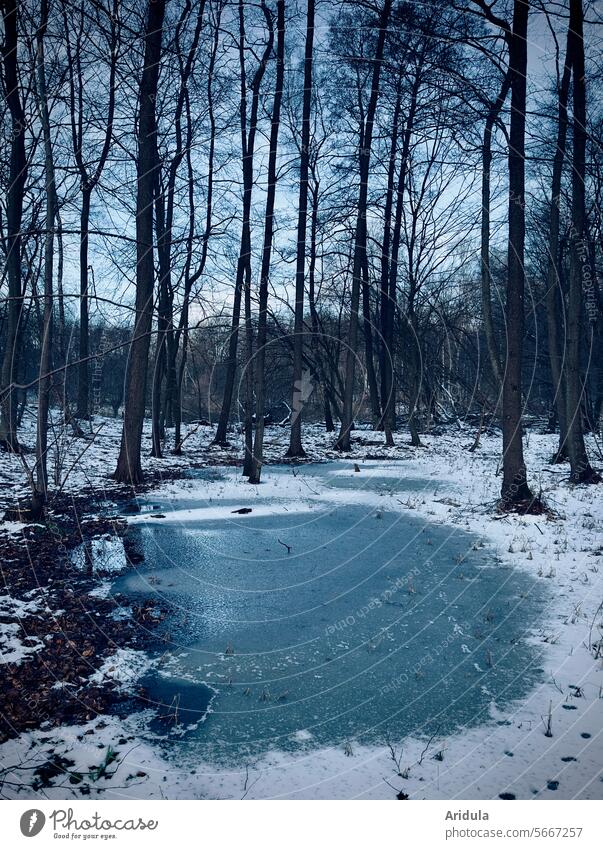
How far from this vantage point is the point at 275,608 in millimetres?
6301

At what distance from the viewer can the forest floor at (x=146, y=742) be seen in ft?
10.6

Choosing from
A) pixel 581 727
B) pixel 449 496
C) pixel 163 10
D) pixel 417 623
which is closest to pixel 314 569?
pixel 417 623

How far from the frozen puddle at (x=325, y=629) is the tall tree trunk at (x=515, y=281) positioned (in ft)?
5.80

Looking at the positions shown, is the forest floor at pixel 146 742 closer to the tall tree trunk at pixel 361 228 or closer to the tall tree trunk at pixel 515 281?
the tall tree trunk at pixel 515 281

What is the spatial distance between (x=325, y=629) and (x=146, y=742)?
2372 millimetres

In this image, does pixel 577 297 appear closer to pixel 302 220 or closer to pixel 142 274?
pixel 302 220

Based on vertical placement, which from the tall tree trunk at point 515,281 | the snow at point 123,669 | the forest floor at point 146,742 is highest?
the tall tree trunk at point 515,281

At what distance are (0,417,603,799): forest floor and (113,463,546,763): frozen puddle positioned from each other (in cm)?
22

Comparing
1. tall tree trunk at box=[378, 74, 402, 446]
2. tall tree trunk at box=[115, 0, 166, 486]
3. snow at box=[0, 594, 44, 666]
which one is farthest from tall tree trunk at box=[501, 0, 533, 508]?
tall tree trunk at box=[378, 74, 402, 446]

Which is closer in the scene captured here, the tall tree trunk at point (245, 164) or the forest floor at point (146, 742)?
the forest floor at point (146, 742)

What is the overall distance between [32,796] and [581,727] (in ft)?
10.9

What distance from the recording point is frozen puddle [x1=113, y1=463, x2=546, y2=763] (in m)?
4.10

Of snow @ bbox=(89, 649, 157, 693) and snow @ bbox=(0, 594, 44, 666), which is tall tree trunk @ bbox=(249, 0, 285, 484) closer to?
snow @ bbox=(0, 594, 44, 666)

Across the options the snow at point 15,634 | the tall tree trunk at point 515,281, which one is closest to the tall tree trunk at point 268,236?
the tall tree trunk at point 515,281
